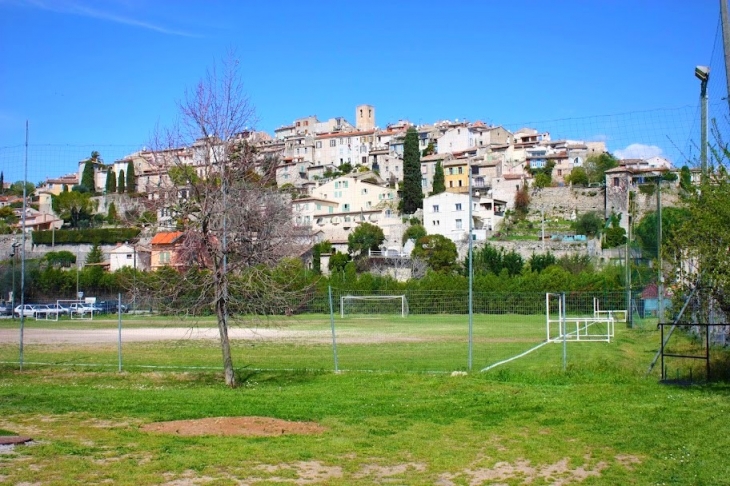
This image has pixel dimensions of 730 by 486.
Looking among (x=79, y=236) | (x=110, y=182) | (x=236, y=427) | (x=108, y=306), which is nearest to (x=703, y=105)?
(x=236, y=427)

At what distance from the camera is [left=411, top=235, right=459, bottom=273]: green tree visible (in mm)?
85500

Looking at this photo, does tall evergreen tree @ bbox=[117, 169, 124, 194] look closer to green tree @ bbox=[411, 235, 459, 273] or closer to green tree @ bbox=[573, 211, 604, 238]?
green tree @ bbox=[411, 235, 459, 273]

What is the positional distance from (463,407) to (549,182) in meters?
116

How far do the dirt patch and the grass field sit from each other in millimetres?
278

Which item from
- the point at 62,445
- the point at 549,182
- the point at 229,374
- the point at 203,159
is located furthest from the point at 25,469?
the point at 549,182

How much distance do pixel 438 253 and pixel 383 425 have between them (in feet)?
248

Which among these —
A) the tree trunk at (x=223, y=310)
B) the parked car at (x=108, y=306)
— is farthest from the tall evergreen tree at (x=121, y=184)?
the tree trunk at (x=223, y=310)

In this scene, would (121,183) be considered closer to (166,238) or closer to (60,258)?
(60,258)

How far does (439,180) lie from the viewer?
397 feet

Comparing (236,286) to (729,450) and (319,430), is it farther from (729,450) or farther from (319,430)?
(729,450)

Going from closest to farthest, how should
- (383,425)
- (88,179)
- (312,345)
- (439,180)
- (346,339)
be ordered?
(383,425)
(312,345)
(346,339)
(439,180)
(88,179)

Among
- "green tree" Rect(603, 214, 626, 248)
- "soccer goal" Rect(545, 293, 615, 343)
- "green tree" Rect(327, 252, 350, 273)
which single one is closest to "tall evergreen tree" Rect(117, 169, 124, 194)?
"green tree" Rect(327, 252, 350, 273)

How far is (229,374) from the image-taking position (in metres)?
15.6

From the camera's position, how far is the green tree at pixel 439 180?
120m
